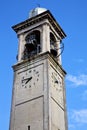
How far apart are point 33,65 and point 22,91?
8.04ft

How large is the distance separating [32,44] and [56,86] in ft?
16.6

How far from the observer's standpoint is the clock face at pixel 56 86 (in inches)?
993

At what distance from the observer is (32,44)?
29.2m

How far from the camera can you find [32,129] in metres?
22.6

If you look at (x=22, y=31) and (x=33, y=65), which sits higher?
(x=22, y=31)

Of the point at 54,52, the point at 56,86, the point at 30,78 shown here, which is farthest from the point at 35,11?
the point at 56,86

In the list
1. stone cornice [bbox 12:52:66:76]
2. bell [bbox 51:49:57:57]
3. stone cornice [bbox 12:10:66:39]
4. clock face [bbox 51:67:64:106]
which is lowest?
clock face [bbox 51:67:64:106]

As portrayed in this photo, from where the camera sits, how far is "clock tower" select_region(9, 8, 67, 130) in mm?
23344

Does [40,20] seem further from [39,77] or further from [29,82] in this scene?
[29,82]

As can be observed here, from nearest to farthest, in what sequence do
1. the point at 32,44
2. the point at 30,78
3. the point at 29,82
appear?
the point at 29,82, the point at 30,78, the point at 32,44

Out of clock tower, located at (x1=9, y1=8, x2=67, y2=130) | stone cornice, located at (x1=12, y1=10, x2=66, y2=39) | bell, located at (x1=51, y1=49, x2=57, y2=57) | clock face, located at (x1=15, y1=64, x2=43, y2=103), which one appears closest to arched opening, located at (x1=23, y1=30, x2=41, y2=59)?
clock tower, located at (x1=9, y1=8, x2=67, y2=130)

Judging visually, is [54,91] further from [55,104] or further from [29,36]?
[29,36]

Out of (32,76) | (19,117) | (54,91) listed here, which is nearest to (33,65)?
(32,76)

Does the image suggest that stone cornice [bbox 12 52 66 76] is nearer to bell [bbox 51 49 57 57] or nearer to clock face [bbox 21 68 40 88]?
clock face [bbox 21 68 40 88]
